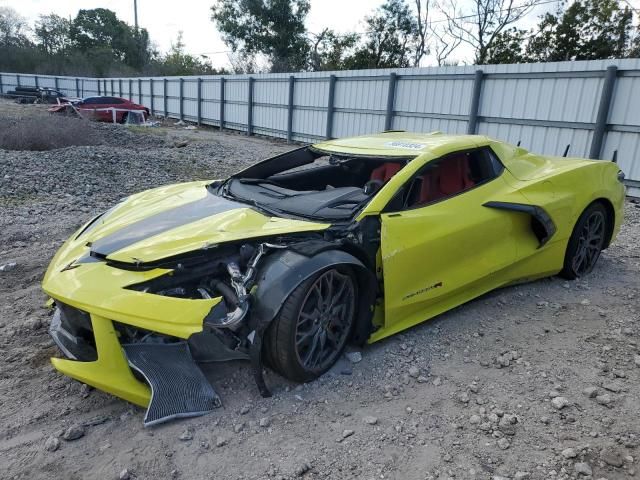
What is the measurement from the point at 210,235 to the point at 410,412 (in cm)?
150

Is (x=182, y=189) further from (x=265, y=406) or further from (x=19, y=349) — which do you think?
(x=265, y=406)

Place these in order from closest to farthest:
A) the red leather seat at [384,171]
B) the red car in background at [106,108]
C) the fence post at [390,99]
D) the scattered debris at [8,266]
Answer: the red leather seat at [384,171]
the scattered debris at [8,266]
the fence post at [390,99]
the red car in background at [106,108]

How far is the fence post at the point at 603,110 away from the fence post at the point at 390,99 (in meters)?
6.01

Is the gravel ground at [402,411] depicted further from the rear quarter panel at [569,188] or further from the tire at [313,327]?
the rear quarter panel at [569,188]

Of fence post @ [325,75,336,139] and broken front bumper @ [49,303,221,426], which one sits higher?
fence post @ [325,75,336,139]

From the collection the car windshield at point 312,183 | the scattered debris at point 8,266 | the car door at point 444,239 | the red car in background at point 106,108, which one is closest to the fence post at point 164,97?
the red car in background at point 106,108

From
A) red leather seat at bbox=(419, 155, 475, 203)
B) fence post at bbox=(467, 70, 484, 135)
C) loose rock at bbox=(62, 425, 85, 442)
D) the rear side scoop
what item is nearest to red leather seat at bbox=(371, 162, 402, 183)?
red leather seat at bbox=(419, 155, 475, 203)

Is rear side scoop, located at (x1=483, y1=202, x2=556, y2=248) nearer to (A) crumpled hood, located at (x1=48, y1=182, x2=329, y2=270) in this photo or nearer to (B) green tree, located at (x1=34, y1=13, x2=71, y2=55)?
(A) crumpled hood, located at (x1=48, y1=182, x2=329, y2=270)

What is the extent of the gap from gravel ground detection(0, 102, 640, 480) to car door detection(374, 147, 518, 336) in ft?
1.01

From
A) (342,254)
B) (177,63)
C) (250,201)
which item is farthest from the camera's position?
(177,63)

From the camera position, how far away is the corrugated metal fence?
914 cm

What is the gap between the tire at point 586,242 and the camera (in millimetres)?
4578

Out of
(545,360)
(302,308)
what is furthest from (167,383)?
(545,360)

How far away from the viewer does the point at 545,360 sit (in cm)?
340
